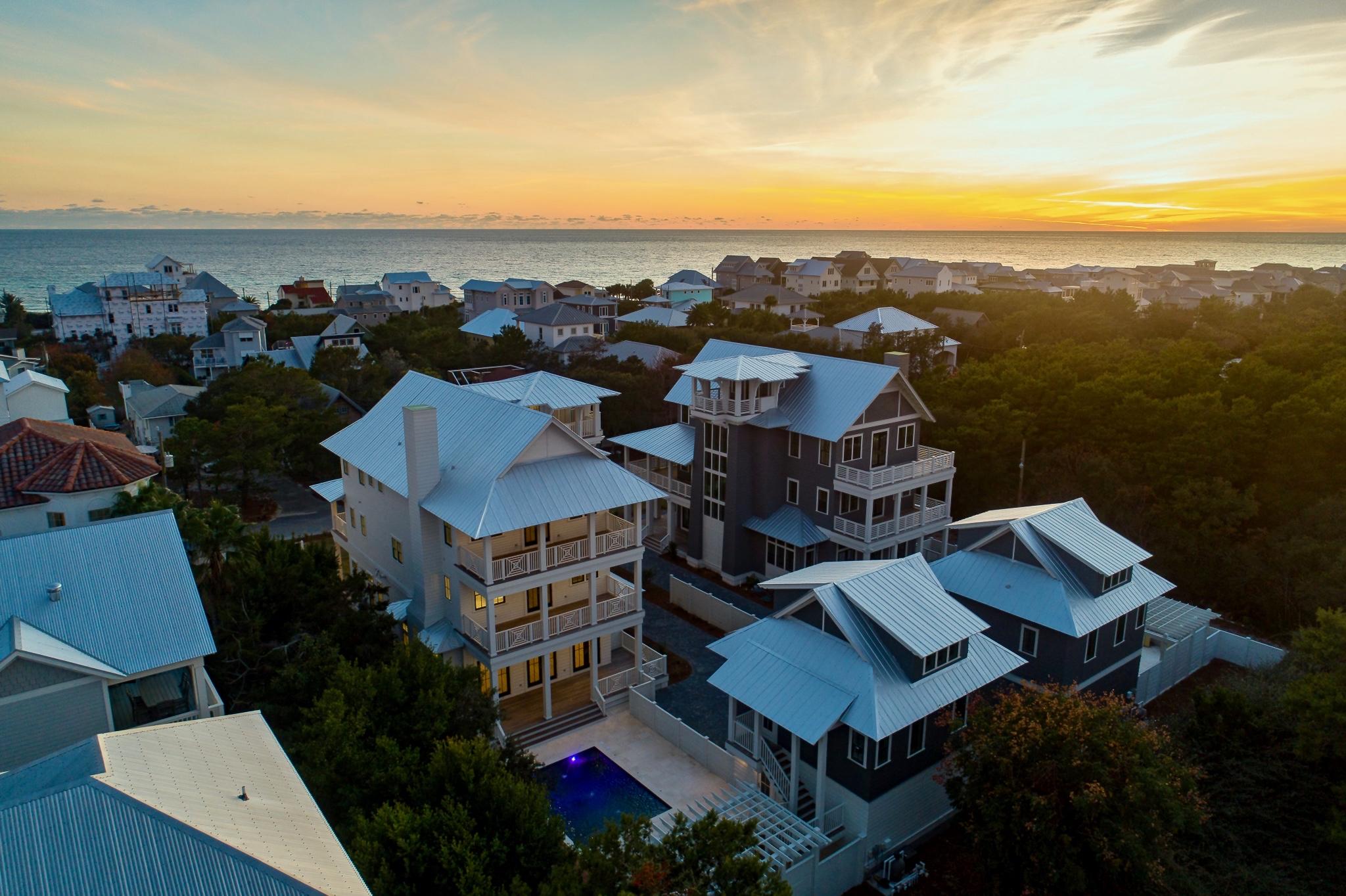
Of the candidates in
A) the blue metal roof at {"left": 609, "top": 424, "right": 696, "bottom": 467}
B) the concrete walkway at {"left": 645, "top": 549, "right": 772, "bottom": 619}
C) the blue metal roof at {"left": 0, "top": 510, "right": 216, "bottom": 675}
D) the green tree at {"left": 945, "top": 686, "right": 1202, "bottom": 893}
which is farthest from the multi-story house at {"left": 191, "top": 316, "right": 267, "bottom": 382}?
the green tree at {"left": 945, "top": 686, "right": 1202, "bottom": 893}

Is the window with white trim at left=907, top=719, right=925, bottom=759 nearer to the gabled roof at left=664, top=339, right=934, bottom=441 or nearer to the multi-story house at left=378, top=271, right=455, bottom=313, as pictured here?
the gabled roof at left=664, top=339, right=934, bottom=441

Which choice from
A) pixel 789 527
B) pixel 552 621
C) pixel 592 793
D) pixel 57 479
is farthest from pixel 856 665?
pixel 57 479

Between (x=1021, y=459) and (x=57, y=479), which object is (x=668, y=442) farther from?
(x=57, y=479)

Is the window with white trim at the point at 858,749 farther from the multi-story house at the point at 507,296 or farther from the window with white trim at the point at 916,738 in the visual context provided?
the multi-story house at the point at 507,296

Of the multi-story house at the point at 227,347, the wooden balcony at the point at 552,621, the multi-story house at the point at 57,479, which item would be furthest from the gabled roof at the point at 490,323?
the wooden balcony at the point at 552,621

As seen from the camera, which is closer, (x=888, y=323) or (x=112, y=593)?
(x=112, y=593)

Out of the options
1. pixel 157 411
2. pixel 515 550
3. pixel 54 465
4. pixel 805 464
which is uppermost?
pixel 54 465

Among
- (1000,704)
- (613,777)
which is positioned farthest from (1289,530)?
(613,777)
